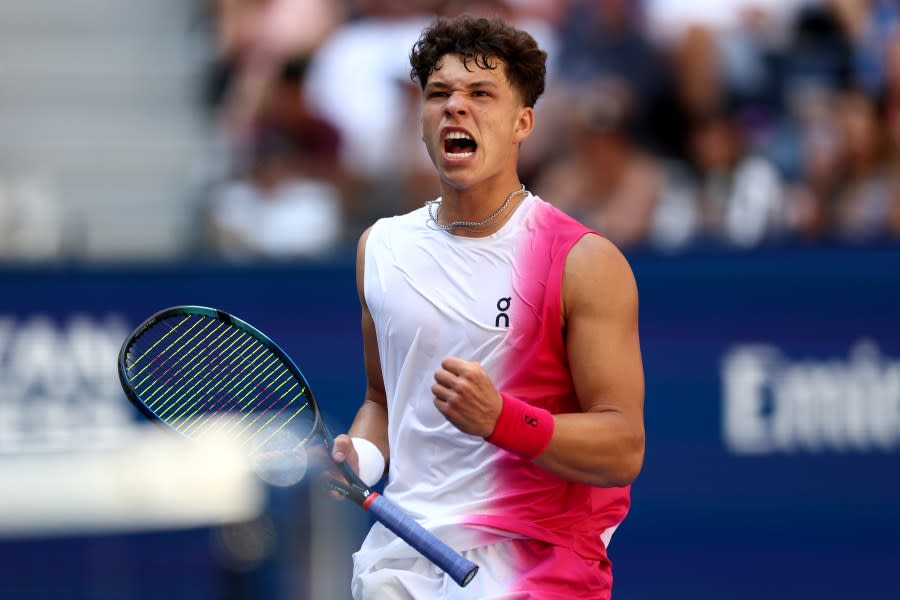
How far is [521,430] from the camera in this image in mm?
3484

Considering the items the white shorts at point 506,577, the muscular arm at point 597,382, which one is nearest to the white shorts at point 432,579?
the white shorts at point 506,577

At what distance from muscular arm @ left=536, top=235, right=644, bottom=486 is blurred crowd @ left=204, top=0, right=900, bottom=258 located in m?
3.78

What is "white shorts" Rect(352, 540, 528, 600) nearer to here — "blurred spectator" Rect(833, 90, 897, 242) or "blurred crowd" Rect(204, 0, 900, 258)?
"blurred crowd" Rect(204, 0, 900, 258)

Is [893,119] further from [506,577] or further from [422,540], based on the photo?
[422,540]

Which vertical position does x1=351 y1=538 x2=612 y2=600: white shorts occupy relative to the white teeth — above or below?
below

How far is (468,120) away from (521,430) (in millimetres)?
762

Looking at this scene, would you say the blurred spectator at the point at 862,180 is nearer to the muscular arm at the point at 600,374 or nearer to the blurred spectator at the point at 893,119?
the blurred spectator at the point at 893,119

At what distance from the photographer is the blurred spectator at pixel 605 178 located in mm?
7660

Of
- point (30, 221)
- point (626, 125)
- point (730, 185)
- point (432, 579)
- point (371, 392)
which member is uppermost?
point (626, 125)

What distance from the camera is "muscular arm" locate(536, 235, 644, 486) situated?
355 cm

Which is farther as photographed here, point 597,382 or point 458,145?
point 458,145

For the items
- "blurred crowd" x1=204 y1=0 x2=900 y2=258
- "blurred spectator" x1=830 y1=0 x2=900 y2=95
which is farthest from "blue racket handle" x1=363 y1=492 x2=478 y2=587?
"blurred spectator" x1=830 y1=0 x2=900 y2=95

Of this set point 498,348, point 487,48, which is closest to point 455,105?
point 487,48

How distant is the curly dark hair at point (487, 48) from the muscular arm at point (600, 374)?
45 cm
